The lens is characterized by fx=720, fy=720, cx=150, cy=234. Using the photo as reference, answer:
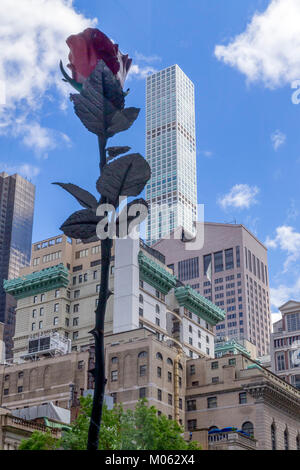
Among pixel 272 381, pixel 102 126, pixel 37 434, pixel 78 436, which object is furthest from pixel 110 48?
pixel 272 381

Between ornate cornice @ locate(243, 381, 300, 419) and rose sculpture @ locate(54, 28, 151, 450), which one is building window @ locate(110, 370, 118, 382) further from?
rose sculpture @ locate(54, 28, 151, 450)

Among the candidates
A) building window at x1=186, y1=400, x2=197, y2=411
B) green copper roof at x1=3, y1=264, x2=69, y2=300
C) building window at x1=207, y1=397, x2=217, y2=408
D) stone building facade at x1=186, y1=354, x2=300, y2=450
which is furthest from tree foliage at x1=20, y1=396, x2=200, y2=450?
green copper roof at x1=3, y1=264, x2=69, y2=300

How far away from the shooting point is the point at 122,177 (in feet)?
76.5

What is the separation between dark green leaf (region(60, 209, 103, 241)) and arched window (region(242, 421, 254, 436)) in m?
67.5

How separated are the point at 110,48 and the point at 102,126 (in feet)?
9.73

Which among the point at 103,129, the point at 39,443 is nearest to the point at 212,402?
the point at 39,443

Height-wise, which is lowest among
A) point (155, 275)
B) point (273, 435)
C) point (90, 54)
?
point (273, 435)

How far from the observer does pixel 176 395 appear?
95562 millimetres

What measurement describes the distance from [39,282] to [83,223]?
323ft

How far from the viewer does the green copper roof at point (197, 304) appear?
122 metres

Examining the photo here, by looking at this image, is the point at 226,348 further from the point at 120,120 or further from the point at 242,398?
the point at 120,120

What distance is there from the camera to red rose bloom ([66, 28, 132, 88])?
25312mm

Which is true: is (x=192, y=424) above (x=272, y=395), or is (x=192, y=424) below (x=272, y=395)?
below
